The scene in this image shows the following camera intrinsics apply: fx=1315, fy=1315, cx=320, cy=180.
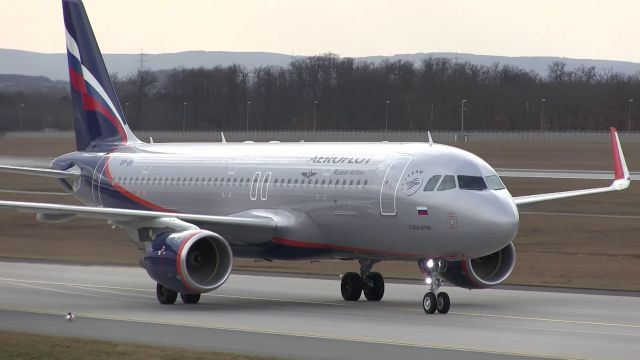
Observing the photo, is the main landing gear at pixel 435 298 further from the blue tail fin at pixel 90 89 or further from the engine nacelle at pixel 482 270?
the blue tail fin at pixel 90 89

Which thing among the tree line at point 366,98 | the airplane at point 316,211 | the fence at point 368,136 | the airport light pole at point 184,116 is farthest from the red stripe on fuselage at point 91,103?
the airport light pole at point 184,116

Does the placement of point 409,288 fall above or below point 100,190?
below

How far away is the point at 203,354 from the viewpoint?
70.3 feet

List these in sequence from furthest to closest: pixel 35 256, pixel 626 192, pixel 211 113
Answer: pixel 211 113 → pixel 626 192 → pixel 35 256

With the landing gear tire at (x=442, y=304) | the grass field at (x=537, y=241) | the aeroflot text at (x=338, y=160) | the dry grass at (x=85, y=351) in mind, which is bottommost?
the grass field at (x=537, y=241)

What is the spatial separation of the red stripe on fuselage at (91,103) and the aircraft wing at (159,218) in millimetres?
8678

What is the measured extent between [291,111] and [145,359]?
305ft

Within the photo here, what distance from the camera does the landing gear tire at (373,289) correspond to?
108ft

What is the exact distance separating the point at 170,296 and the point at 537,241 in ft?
74.4

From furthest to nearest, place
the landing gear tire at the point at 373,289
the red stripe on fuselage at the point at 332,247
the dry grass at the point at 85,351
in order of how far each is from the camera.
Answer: the landing gear tire at the point at 373,289
the red stripe on fuselage at the point at 332,247
the dry grass at the point at 85,351

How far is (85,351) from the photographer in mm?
21719

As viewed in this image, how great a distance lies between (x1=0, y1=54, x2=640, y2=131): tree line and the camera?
345ft

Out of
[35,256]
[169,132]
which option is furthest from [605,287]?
[169,132]

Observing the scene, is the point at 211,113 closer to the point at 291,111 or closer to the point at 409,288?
the point at 291,111
